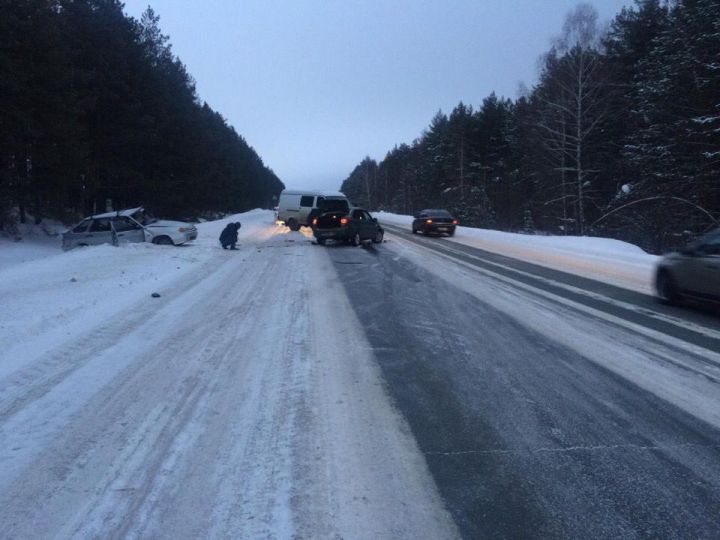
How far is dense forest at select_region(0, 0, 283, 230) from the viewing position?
24719 millimetres

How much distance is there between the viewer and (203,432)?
462 centimetres

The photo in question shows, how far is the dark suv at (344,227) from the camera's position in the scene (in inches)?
969

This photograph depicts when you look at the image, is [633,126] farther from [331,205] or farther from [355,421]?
[355,421]

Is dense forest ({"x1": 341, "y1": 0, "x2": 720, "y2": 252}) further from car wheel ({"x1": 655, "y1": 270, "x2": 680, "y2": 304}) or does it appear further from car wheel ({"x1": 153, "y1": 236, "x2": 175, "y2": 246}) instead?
car wheel ({"x1": 153, "y1": 236, "x2": 175, "y2": 246})

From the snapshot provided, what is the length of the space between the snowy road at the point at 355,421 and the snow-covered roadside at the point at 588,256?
186 inches

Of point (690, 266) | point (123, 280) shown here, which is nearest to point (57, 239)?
point (123, 280)

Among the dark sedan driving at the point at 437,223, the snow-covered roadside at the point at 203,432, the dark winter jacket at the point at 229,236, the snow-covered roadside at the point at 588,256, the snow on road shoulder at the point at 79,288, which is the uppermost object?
the dark sedan driving at the point at 437,223

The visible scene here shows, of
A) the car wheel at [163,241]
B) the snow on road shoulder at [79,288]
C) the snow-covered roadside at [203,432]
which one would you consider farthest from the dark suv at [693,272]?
the car wheel at [163,241]

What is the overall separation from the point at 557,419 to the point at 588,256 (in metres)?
15.6

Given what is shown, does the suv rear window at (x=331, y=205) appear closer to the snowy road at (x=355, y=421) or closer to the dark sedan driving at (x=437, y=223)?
the dark sedan driving at (x=437, y=223)

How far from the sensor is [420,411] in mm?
5152

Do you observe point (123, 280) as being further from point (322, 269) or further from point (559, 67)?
point (559, 67)

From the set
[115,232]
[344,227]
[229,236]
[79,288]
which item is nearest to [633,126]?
[344,227]

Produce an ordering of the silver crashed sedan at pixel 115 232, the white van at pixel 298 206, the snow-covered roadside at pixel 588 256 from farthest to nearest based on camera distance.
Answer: the white van at pixel 298 206
the silver crashed sedan at pixel 115 232
the snow-covered roadside at pixel 588 256
